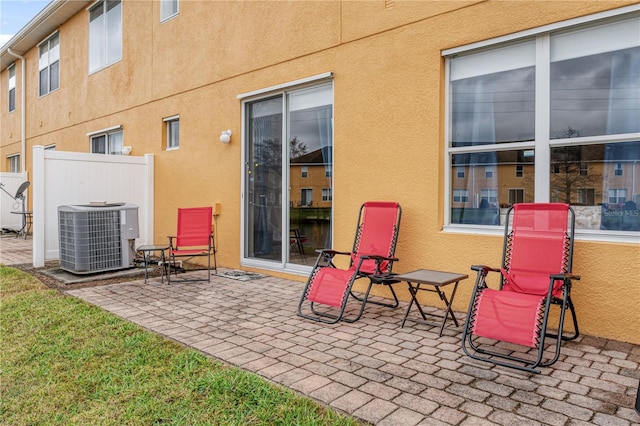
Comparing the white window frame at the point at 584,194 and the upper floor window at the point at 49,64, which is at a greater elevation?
the upper floor window at the point at 49,64

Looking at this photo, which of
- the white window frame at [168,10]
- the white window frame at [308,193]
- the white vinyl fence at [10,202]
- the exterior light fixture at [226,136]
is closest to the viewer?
the white window frame at [308,193]

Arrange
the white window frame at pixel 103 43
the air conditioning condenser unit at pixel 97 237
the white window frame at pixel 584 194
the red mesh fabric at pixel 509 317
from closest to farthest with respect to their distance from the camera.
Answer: the red mesh fabric at pixel 509 317 < the white window frame at pixel 584 194 < the air conditioning condenser unit at pixel 97 237 < the white window frame at pixel 103 43

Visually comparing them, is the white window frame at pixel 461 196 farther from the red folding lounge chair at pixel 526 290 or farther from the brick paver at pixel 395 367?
the brick paver at pixel 395 367

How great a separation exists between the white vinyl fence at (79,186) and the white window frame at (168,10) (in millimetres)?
2750

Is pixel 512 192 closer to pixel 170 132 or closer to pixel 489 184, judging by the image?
pixel 489 184

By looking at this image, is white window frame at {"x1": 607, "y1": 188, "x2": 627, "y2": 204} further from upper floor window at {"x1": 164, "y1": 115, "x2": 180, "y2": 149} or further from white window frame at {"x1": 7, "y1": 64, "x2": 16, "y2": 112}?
white window frame at {"x1": 7, "y1": 64, "x2": 16, "y2": 112}

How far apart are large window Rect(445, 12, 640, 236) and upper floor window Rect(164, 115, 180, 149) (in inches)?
224

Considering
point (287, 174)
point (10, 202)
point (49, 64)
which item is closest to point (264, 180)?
point (287, 174)

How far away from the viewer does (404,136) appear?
4828 millimetres

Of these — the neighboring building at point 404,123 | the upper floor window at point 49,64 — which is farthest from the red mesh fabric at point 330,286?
the upper floor window at point 49,64

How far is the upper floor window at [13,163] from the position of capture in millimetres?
15891

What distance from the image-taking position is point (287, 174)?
248 inches

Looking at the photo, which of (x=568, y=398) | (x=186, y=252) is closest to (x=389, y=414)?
(x=568, y=398)

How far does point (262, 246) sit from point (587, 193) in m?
4.43
